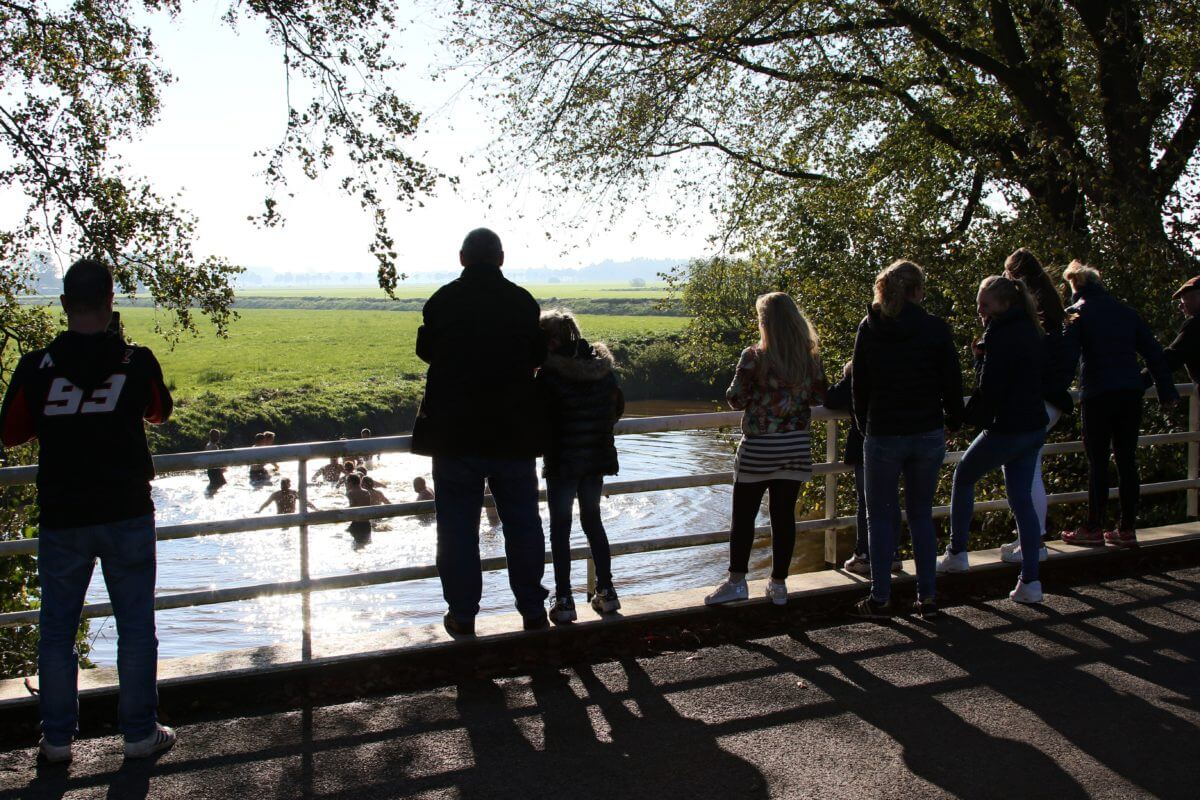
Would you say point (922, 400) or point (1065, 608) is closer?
point (922, 400)

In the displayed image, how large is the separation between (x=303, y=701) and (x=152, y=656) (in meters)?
0.80

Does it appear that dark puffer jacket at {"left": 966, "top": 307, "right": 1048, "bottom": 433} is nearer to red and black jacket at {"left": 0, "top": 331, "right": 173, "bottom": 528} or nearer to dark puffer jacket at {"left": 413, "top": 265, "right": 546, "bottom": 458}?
dark puffer jacket at {"left": 413, "top": 265, "right": 546, "bottom": 458}

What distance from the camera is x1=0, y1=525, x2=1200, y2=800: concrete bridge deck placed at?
13.8 ft

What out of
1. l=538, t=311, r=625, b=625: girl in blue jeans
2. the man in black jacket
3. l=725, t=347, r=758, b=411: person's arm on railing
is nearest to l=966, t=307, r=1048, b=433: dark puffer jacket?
l=725, t=347, r=758, b=411: person's arm on railing

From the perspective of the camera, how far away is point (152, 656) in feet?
15.2

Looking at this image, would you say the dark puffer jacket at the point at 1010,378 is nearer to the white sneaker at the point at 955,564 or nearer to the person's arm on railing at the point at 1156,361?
the white sneaker at the point at 955,564

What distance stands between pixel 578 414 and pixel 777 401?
1078 mm

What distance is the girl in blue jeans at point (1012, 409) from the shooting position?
6.36 metres

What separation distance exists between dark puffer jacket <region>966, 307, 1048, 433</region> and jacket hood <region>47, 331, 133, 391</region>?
448 cm

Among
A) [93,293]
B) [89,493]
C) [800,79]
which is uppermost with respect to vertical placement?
[800,79]

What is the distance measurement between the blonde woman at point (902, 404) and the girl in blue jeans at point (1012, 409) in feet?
1.05

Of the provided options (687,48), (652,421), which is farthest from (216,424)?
(652,421)

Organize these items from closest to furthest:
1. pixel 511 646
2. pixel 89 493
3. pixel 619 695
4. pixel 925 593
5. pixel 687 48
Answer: pixel 89 493, pixel 619 695, pixel 511 646, pixel 925 593, pixel 687 48

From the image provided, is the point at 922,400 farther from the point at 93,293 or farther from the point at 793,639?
the point at 93,293
